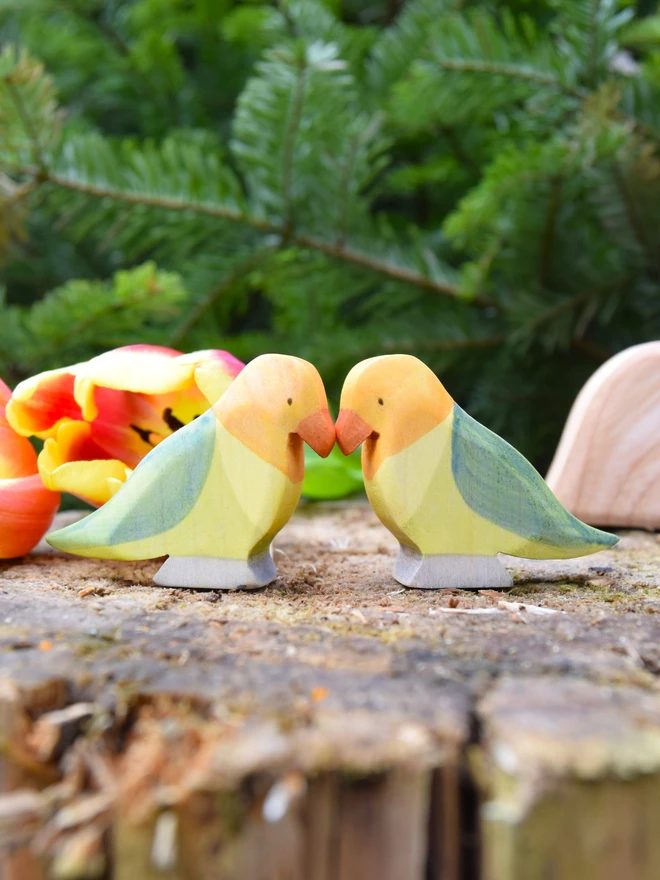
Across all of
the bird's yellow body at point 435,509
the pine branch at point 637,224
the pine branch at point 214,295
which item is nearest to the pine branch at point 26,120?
the pine branch at point 214,295

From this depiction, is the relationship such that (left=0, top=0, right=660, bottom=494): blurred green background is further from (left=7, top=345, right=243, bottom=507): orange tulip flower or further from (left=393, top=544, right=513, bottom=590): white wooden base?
(left=393, top=544, right=513, bottom=590): white wooden base

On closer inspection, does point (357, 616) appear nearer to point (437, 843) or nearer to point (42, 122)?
point (437, 843)

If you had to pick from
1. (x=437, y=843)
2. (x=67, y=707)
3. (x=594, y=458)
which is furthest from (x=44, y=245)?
(x=437, y=843)

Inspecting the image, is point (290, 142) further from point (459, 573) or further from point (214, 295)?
point (459, 573)

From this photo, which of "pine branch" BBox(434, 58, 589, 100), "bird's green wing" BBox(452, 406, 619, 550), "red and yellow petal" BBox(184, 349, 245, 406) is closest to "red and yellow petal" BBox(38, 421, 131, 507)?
"red and yellow petal" BBox(184, 349, 245, 406)

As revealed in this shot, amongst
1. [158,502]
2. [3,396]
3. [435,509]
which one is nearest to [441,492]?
[435,509]

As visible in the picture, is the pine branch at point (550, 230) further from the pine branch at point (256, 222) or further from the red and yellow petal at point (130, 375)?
the red and yellow petal at point (130, 375)
